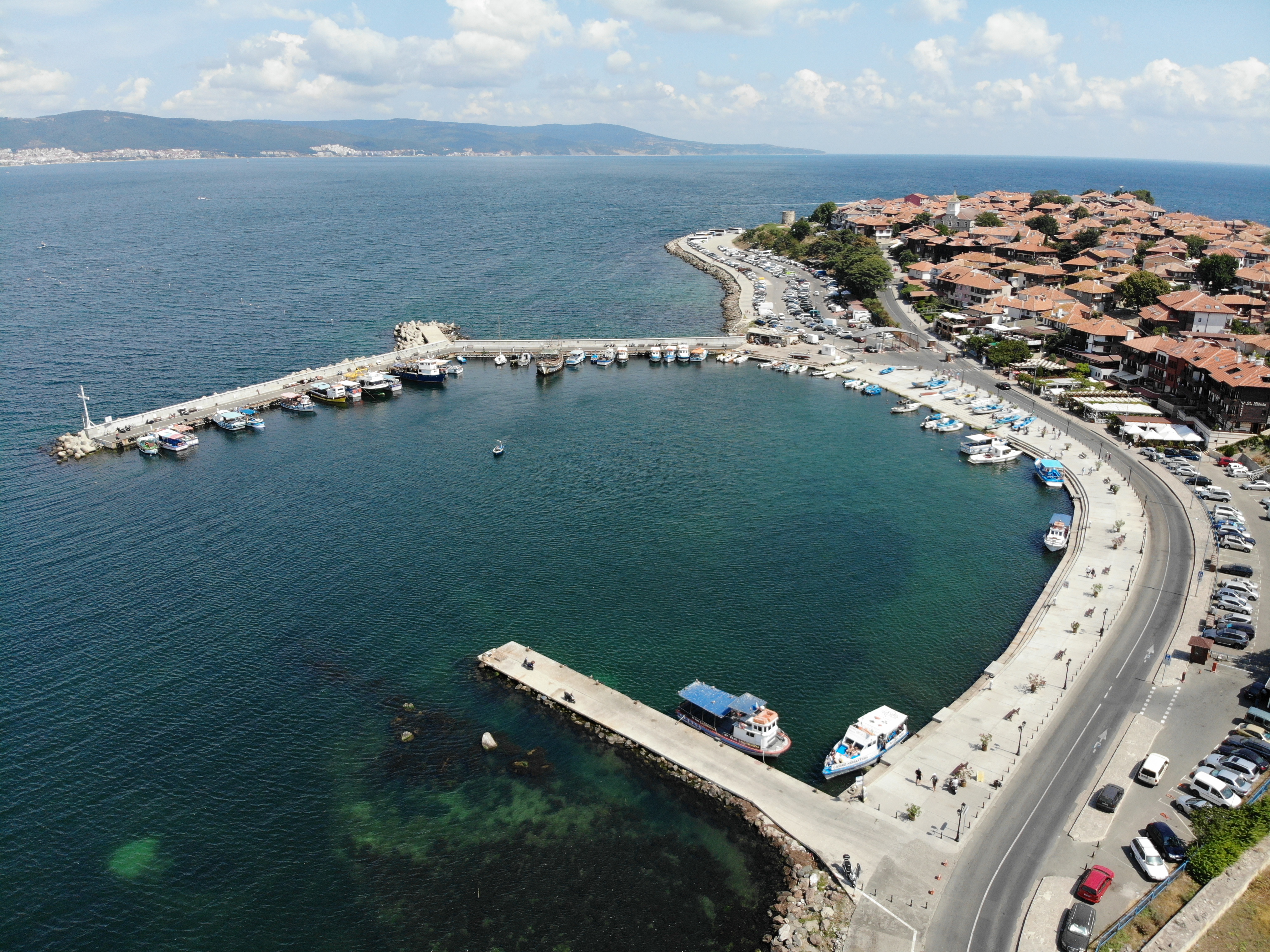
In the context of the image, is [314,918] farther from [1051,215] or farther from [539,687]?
[1051,215]

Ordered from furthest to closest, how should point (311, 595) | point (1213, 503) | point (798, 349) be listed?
point (798, 349), point (1213, 503), point (311, 595)

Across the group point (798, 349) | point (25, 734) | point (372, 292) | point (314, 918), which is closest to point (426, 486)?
point (25, 734)

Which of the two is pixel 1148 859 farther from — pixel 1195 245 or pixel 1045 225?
pixel 1045 225

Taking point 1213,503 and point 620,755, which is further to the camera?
point 1213,503

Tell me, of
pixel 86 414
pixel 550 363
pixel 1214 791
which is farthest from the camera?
pixel 550 363

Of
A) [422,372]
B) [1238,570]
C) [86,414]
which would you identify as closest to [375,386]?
[422,372]

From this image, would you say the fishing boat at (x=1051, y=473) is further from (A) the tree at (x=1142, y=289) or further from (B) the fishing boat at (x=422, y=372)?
(B) the fishing boat at (x=422, y=372)
